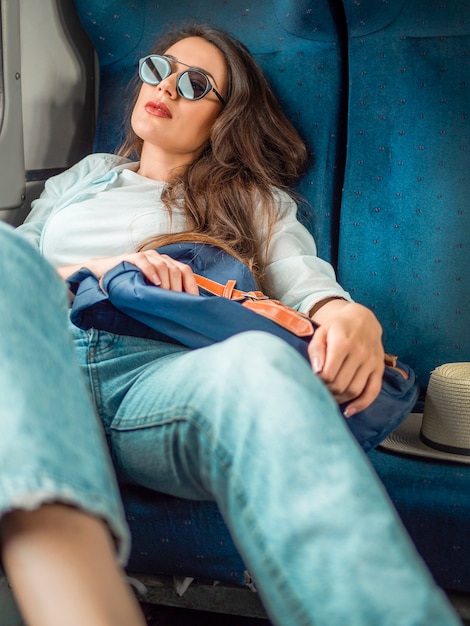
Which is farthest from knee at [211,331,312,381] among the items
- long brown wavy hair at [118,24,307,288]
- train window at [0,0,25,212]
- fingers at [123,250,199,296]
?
train window at [0,0,25,212]

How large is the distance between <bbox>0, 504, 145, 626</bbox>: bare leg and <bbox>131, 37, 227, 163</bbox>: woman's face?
129 centimetres

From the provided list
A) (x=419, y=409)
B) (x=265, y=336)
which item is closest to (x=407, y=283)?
(x=419, y=409)

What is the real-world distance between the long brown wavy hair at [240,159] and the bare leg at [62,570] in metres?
1.03

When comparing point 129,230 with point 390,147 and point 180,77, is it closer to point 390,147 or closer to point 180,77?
point 180,77

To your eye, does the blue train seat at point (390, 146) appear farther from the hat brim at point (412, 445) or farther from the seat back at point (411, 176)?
the hat brim at point (412, 445)

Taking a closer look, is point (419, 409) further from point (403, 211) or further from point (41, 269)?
point (41, 269)

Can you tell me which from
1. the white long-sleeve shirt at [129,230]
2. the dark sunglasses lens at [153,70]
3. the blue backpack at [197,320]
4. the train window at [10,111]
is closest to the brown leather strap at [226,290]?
the blue backpack at [197,320]

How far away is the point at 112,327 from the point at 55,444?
1.86 feet

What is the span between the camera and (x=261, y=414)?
86 cm

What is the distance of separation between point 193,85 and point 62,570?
1.39 m

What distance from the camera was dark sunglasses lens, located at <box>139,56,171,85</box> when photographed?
72.1 inches

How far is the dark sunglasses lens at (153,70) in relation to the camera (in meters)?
1.83

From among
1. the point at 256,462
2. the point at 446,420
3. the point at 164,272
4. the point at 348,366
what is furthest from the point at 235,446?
the point at 446,420

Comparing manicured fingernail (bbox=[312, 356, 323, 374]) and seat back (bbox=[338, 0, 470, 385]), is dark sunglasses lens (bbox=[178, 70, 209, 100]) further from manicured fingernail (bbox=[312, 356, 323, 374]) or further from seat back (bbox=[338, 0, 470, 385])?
manicured fingernail (bbox=[312, 356, 323, 374])
